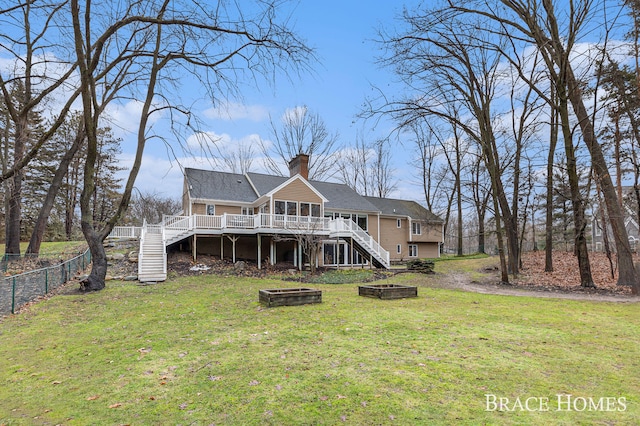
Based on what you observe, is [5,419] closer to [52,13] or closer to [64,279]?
[52,13]

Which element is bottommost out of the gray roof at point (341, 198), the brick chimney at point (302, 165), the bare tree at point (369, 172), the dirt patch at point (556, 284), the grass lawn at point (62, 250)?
the dirt patch at point (556, 284)

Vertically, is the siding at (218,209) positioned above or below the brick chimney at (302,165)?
below

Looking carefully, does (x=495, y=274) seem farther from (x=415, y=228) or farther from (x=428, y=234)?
(x=428, y=234)

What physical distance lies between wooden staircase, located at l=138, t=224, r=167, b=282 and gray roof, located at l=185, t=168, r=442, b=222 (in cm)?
330

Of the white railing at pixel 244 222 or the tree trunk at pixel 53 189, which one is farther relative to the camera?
the white railing at pixel 244 222

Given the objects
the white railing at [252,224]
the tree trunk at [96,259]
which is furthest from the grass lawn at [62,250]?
the tree trunk at [96,259]

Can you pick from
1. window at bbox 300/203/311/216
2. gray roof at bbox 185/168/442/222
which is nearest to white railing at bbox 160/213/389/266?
gray roof at bbox 185/168/442/222

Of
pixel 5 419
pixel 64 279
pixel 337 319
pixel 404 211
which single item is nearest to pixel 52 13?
pixel 64 279

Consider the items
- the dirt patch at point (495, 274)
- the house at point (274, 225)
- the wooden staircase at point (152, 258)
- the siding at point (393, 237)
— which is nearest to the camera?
the dirt patch at point (495, 274)

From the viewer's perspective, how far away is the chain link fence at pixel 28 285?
8.34 metres

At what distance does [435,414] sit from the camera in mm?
3219

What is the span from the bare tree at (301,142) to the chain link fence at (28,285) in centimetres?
2377

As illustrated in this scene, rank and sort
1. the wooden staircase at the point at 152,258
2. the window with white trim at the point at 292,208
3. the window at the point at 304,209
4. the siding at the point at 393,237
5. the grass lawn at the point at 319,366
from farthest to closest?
the siding at the point at 393,237 < the window at the point at 304,209 < the window with white trim at the point at 292,208 < the wooden staircase at the point at 152,258 < the grass lawn at the point at 319,366

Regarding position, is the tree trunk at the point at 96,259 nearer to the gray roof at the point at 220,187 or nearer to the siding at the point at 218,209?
the gray roof at the point at 220,187
